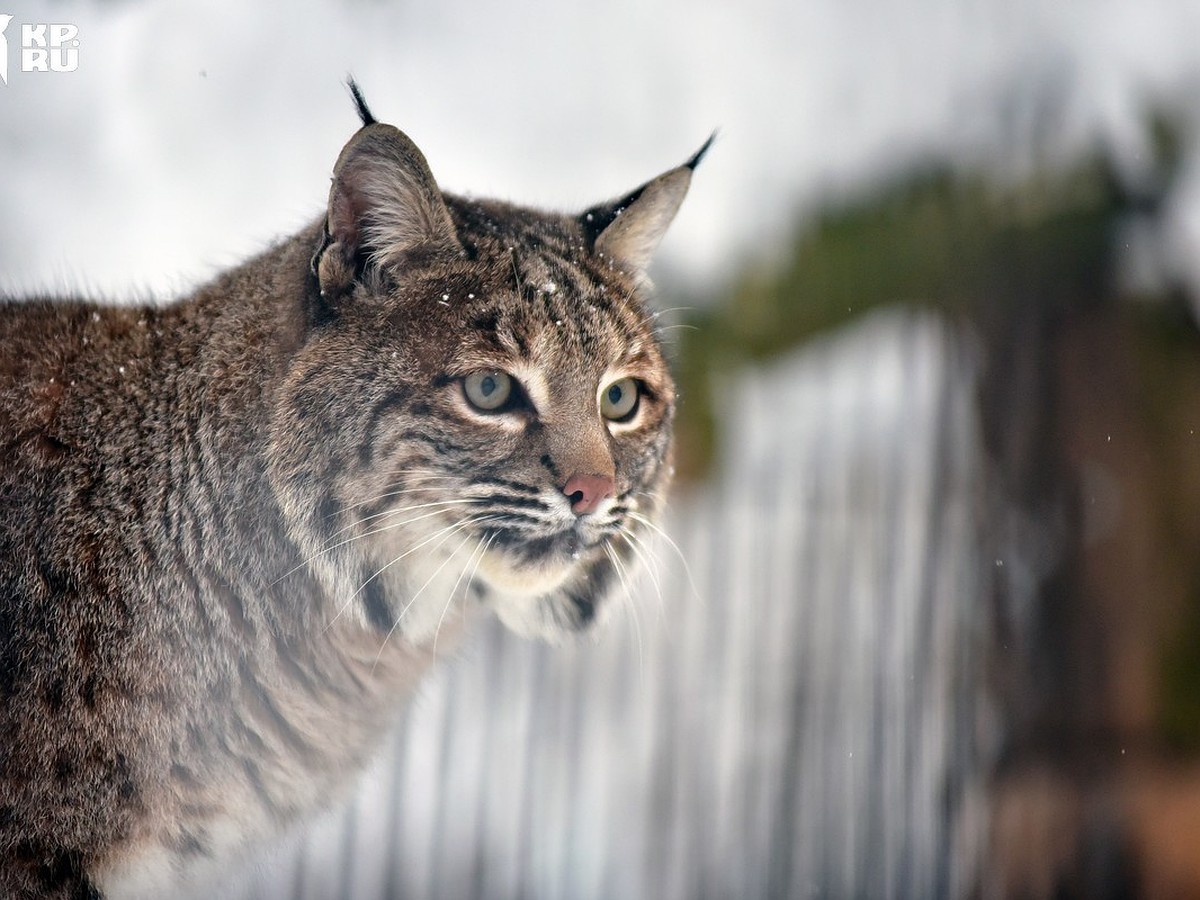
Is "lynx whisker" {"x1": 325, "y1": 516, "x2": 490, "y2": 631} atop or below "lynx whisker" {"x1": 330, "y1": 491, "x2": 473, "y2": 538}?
below

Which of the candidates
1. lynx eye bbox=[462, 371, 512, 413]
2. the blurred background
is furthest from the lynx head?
the blurred background

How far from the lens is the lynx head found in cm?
153

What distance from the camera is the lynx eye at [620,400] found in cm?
169

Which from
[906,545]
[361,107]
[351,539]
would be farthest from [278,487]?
[906,545]

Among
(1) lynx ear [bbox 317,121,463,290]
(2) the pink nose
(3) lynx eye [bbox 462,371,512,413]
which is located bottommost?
(2) the pink nose

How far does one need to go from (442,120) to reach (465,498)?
0.88 metres

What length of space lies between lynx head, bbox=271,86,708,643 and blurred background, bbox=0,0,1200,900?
1481mm

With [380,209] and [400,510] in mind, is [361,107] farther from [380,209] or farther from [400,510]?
[400,510]

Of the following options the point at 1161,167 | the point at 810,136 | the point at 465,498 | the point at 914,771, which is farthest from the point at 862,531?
the point at 465,498

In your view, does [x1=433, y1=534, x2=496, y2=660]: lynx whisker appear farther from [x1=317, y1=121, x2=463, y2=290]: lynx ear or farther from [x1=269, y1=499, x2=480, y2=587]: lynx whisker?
[x1=317, y1=121, x2=463, y2=290]: lynx ear

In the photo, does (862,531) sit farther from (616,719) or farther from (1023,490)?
(616,719)

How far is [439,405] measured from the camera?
1560mm

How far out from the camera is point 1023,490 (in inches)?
144

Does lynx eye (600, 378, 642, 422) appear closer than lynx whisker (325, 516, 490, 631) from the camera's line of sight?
No
